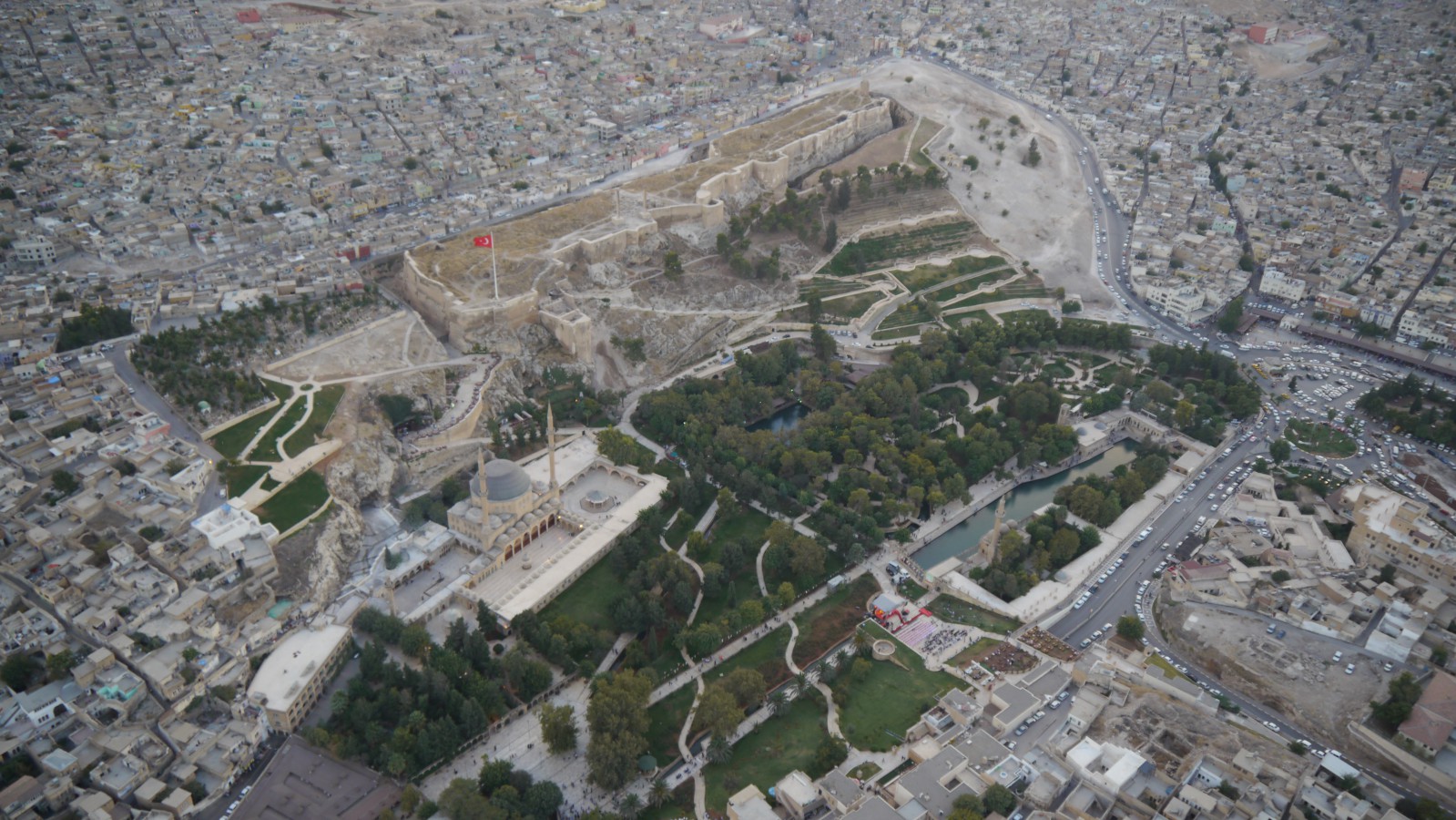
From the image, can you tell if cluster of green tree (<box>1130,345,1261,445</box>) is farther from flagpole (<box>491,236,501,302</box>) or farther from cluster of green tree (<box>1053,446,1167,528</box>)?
flagpole (<box>491,236,501,302</box>)

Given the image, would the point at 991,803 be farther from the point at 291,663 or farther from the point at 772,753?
the point at 291,663

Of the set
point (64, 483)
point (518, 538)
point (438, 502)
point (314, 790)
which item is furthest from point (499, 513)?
point (64, 483)

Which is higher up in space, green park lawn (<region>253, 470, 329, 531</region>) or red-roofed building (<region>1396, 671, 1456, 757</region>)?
green park lawn (<region>253, 470, 329, 531</region>)

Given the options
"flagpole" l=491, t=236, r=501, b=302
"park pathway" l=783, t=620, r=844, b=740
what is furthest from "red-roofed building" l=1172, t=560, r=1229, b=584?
"flagpole" l=491, t=236, r=501, b=302

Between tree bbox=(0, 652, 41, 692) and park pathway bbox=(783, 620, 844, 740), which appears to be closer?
tree bbox=(0, 652, 41, 692)

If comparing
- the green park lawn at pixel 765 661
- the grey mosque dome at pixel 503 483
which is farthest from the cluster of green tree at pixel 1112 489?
the grey mosque dome at pixel 503 483

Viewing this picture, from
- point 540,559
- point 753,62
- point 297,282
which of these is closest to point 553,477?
point 540,559

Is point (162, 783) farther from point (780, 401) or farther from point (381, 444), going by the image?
point (780, 401)
